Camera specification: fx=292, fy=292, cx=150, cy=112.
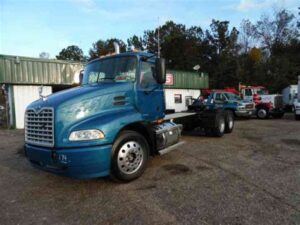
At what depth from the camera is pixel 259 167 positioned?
252 inches

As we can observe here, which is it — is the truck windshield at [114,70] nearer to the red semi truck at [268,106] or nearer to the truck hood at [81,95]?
the truck hood at [81,95]

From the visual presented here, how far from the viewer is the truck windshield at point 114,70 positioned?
5887 mm

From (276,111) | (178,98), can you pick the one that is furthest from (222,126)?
(178,98)

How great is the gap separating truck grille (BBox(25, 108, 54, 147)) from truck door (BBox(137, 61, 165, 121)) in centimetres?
181

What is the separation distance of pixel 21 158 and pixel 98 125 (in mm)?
4597

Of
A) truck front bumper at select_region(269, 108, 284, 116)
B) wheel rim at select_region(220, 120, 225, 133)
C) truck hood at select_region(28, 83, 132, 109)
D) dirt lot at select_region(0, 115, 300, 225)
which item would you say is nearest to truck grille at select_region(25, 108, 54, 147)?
truck hood at select_region(28, 83, 132, 109)

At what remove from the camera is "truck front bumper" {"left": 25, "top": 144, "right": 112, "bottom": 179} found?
465cm

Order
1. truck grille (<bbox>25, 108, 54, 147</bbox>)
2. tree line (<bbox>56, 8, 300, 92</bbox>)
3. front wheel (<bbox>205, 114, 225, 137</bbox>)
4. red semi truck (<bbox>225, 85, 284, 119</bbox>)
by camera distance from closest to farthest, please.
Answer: truck grille (<bbox>25, 108, 54, 147</bbox>), front wheel (<bbox>205, 114, 225, 137</bbox>), red semi truck (<bbox>225, 85, 284, 119</bbox>), tree line (<bbox>56, 8, 300, 92</bbox>)

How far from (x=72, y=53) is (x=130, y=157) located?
8174cm

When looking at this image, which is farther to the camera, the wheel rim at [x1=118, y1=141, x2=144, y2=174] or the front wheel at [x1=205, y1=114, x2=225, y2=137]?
the front wheel at [x1=205, y1=114, x2=225, y2=137]

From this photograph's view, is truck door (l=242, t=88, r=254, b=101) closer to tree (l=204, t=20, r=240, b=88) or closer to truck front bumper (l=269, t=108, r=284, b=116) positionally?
truck front bumper (l=269, t=108, r=284, b=116)

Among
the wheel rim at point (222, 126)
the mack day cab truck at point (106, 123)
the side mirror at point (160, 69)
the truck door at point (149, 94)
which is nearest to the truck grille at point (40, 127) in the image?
the mack day cab truck at point (106, 123)

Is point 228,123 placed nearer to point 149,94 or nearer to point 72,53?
point 149,94

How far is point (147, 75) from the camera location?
245 inches
